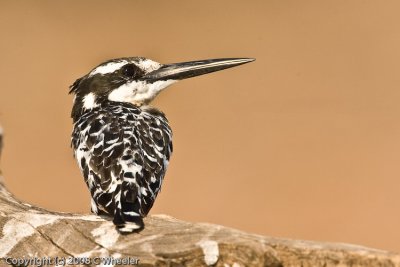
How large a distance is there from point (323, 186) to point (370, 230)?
103cm

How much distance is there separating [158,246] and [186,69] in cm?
275

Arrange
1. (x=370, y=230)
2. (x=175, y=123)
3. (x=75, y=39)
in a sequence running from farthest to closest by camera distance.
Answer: (x=75, y=39) → (x=175, y=123) → (x=370, y=230)

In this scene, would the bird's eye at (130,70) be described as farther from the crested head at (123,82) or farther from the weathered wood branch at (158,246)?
the weathered wood branch at (158,246)

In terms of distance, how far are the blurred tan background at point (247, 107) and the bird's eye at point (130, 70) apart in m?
3.20

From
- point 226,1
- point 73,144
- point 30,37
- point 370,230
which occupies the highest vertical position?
point 226,1

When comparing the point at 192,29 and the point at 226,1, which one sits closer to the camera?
the point at 192,29

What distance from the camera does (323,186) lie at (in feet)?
36.0

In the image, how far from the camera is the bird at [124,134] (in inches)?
219

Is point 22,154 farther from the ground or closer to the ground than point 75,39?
closer to the ground

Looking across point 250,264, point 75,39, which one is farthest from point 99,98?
point 75,39

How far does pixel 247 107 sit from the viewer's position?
40.6 feet

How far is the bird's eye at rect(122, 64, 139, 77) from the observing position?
23.3ft

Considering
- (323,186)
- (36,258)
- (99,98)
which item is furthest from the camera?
(323,186)

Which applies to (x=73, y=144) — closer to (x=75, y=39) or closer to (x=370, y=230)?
(x=370, y=230)
